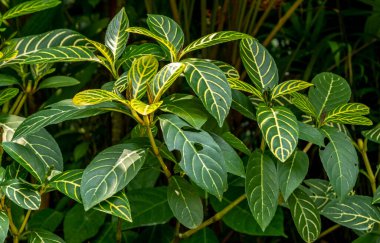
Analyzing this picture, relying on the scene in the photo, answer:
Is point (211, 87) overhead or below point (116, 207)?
overhead

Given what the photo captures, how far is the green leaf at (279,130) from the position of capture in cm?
120

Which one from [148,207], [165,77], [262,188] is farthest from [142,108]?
[148,207]

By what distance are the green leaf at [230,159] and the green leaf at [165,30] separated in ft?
0.70

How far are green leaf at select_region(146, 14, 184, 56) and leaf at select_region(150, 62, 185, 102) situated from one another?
0.47ft

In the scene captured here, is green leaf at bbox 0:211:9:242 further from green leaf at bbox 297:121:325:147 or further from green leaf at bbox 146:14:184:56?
green leaf at bbox 297:121:325:147

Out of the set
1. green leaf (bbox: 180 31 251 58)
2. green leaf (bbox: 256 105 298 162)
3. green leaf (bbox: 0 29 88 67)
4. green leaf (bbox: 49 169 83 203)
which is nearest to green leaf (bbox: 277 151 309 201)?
green leaf (bbox: 256 105 298 162)

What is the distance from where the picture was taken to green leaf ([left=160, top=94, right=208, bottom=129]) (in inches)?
48.1

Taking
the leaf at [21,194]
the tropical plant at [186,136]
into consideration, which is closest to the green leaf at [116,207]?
the tropical plant at [186,136]

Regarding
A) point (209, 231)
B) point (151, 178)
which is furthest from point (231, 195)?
point (151, 178)

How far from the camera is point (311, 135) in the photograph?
1.28 m

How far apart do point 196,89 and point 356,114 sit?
0.36 meters

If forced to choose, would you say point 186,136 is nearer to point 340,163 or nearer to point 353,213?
point 340,163

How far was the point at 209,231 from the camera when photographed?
1671mm

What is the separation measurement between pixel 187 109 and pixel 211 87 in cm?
8
